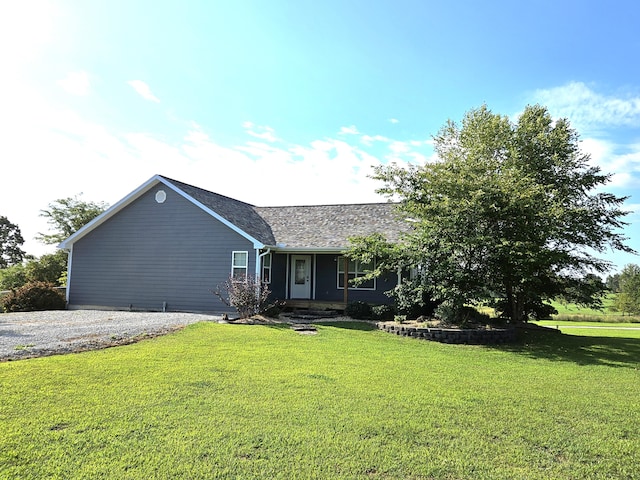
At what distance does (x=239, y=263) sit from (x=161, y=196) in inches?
184

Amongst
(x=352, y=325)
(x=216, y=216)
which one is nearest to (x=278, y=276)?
(x=216, y=216)

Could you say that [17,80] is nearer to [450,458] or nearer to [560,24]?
[450,458]

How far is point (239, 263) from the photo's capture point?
16.7m

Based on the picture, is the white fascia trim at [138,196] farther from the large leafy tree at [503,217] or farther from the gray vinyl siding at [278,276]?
the large leafy tree at [503,217]

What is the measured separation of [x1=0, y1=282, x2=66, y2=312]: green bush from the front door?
32.6ft

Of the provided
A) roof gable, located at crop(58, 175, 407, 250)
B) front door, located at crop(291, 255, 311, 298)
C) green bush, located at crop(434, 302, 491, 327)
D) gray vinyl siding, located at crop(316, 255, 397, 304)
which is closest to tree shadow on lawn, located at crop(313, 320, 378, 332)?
green bush, located at crop(434, 302, 491, 327)

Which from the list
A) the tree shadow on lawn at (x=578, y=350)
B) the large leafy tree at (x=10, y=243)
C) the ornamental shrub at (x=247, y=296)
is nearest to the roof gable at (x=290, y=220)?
the ornamental shrub at (x=247, y=296)

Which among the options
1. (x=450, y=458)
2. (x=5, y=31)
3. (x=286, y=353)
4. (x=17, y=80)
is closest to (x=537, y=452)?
(x=450, y=458)

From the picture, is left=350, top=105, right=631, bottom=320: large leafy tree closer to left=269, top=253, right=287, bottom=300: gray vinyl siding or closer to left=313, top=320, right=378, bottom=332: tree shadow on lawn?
left=313, top=320, right=378, bottom=332: tree shadow on lawn

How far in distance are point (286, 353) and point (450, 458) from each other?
210 inches

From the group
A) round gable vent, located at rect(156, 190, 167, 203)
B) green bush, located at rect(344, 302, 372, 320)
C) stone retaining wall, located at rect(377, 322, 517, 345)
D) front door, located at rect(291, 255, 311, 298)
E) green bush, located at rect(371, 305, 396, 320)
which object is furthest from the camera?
front door, located at rect(291, 255, 311, 298)

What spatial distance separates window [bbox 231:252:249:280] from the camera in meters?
16.5

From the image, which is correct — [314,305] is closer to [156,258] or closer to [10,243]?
[156,258]

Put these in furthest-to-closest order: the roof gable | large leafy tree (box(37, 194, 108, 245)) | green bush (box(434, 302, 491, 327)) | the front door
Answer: large leafy tree (box(37, 194, 108, 245)) < the front door < the roof gable < green bush (box(434, 302, 491, 327))
